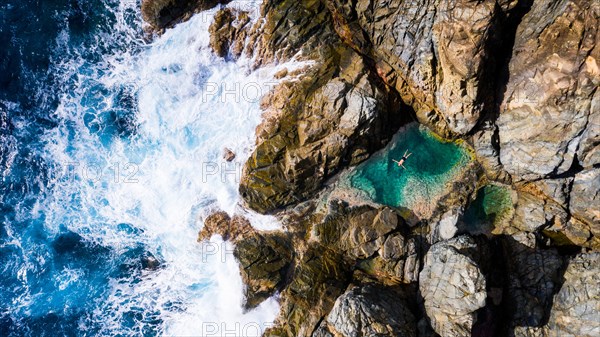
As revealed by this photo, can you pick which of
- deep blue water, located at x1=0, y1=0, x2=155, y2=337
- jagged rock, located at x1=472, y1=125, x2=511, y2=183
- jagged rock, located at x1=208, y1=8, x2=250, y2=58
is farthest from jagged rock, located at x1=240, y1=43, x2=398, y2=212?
deep blue water, located at x1=0, y1=0, x2=155, y2=337

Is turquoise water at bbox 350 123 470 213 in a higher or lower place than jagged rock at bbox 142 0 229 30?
lower

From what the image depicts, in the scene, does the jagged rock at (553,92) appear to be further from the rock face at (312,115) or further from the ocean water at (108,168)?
the ocean water at (108,168)

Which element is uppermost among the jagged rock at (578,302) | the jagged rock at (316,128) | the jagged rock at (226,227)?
the jagged rock at (316,128)

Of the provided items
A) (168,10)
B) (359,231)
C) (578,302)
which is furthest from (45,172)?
(578,302)

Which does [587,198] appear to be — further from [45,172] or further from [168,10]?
[45,172]

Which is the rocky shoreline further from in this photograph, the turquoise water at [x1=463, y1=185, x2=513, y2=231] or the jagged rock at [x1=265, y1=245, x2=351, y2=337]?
the turquoise water at [x1=463, y1=185, x2=513, y2=231]

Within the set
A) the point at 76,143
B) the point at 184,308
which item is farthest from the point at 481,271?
the point at 76,143

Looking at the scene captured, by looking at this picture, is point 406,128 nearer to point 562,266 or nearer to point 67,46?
point 562,266

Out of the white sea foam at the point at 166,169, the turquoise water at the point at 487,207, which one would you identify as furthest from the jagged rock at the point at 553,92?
the white sea foam at the point at 166,169
